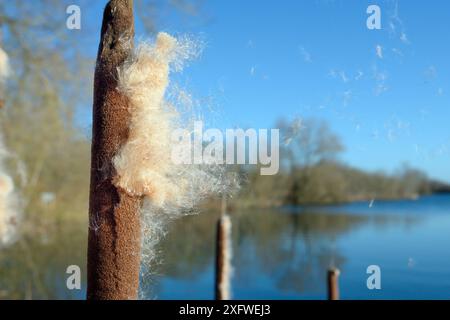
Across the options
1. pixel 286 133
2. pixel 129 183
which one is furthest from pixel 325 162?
pixel 129 183

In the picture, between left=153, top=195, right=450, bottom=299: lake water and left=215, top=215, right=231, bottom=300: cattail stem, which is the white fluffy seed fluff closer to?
left=215, top=215, right=231, bottom=300: cattail stem

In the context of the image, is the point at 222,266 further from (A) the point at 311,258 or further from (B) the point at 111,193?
(A) the point at 311,258

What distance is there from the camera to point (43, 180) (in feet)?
58.6

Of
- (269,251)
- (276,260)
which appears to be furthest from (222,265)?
(269,251)

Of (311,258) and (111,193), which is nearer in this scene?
(111,193)

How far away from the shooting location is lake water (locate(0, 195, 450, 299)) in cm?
1112

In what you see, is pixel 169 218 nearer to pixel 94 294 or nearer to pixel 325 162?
pixel 94 294

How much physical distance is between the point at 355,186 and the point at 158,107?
2240cm

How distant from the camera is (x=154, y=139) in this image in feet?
5.75

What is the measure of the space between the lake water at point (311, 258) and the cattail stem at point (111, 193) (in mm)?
5429

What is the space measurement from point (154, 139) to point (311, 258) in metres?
16.4

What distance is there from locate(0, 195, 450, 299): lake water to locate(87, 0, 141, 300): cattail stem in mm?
5707
